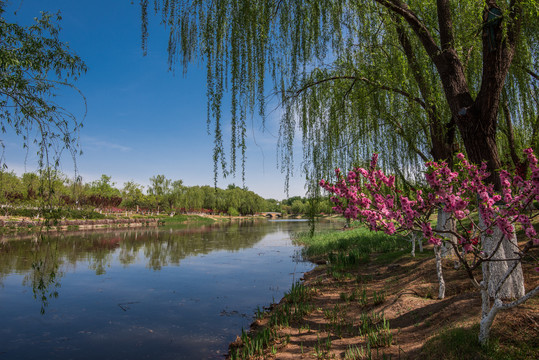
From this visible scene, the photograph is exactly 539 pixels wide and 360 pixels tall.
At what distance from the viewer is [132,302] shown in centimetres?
856

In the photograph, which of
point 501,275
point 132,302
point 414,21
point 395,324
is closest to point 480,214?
point 501,275

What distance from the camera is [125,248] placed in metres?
19.2

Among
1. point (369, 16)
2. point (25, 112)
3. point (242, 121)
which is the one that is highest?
point (369, 16)

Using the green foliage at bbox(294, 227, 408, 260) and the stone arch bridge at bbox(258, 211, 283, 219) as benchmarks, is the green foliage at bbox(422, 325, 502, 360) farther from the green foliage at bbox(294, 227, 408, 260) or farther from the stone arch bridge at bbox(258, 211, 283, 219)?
the stone arch bridge at bbox(258, 211, 283, 219)

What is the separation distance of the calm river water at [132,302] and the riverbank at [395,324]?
133cm

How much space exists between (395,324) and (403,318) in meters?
0.22

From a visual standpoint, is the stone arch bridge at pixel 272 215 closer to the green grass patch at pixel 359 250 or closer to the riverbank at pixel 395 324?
the green grass patch at pixel 359 250

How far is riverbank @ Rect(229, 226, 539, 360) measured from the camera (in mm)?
2932

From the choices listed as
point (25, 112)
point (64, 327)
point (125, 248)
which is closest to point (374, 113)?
point (25, 112)

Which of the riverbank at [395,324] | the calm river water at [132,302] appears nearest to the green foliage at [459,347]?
the riverbank at [395,324]

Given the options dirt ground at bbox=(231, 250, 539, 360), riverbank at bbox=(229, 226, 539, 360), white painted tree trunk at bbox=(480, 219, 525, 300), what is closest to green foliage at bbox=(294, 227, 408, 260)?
riverbank at bbox=(229, 226, 539, 360)

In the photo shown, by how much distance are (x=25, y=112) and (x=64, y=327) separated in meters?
5.53

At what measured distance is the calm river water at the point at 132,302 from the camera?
18.9ft

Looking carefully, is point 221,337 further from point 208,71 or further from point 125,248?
point 125,248
